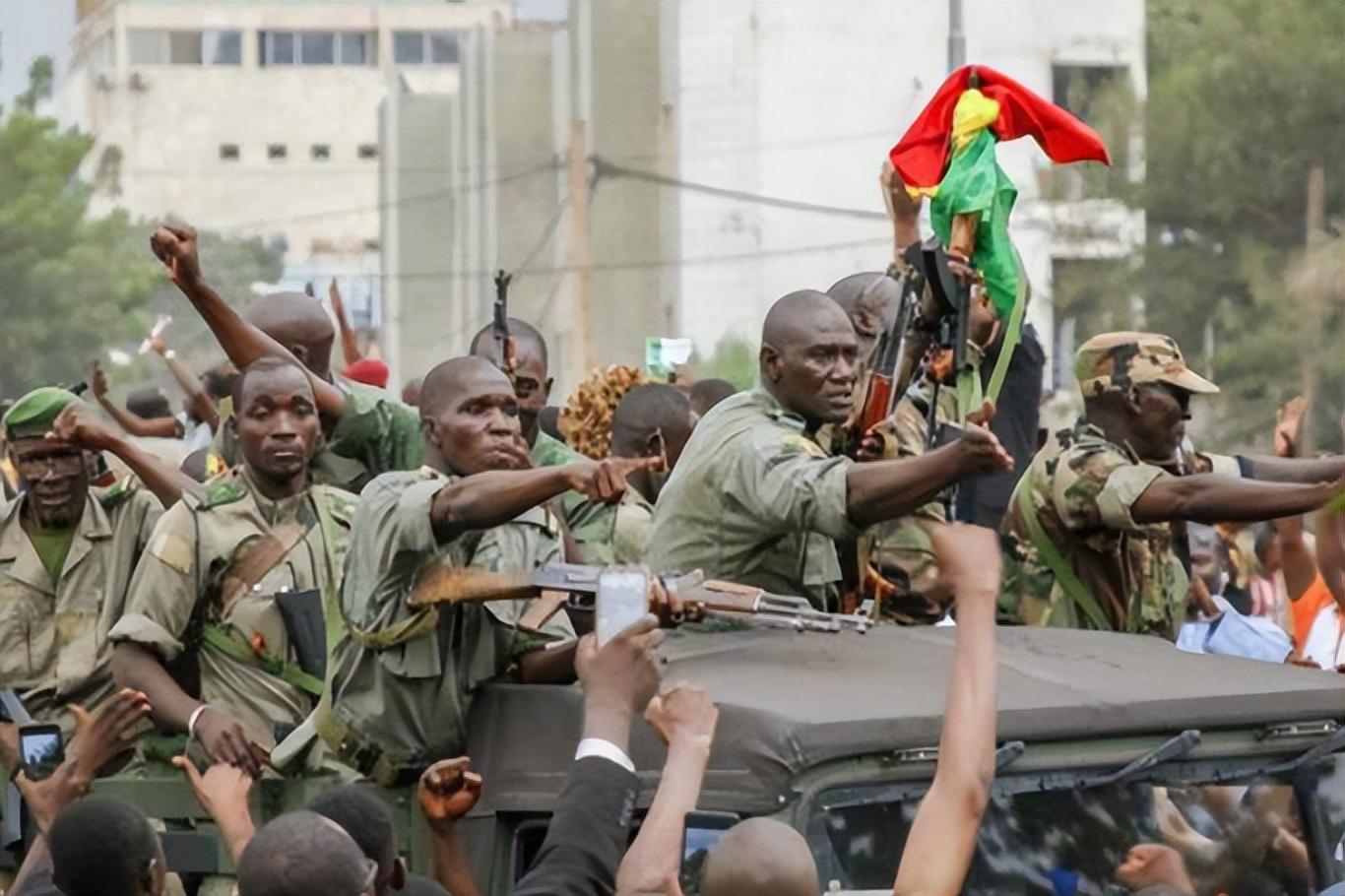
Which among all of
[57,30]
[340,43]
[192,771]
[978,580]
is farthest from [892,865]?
[340,43]

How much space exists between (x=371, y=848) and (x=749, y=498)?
1.75m

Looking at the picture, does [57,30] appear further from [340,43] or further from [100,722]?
[340,43]

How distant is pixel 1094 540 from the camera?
782cm

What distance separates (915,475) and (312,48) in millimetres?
43897

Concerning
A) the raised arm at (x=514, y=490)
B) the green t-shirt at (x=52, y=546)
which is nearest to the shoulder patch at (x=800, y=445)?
the raised arm at (x=514, y=490)

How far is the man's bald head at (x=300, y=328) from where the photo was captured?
8961mm

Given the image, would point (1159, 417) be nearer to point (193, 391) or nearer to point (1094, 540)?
point (1094, 540)

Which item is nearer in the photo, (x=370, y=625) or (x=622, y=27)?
(x=370, y=625)

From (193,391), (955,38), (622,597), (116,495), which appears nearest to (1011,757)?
(622,597)

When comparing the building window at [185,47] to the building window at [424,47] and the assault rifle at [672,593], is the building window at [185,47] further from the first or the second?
the assault rifle at [672,593]

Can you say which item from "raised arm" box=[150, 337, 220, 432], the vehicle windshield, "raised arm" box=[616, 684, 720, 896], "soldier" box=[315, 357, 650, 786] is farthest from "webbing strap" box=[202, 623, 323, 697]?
"raised arm" box=[150, 337, 220, 432]

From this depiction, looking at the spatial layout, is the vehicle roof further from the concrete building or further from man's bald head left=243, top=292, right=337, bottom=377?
the concrete building

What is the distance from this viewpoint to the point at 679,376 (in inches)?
467

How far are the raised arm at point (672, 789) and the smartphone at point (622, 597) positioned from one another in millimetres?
471
